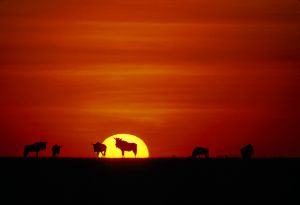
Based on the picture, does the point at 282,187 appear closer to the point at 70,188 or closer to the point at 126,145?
the point at 70,188

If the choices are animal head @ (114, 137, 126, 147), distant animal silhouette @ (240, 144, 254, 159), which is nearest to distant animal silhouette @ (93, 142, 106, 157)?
animal head @ (114, 137, 126, 147)

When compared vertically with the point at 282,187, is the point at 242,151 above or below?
above

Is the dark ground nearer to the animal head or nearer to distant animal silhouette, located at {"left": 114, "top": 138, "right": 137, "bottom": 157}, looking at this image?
the animal head

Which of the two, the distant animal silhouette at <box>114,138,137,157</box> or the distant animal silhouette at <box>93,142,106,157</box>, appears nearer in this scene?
the distant animal silhouette at <box>114,138,137,157</box>

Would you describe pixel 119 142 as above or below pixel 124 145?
above

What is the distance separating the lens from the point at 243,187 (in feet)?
105

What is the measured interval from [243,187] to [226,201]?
450 centimetres

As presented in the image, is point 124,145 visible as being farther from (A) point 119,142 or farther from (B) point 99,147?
(B) point 99,147

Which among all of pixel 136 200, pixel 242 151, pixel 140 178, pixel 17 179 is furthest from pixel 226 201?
pixel 242 151

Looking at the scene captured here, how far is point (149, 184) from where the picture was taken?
1292 inches

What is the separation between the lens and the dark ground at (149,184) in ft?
92.3

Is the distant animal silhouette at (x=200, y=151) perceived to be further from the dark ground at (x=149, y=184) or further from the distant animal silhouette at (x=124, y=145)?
the dark ground at (x=149, y=184)

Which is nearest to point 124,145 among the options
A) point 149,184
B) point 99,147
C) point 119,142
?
point 119,142

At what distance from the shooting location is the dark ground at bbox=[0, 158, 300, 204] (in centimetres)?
2812
